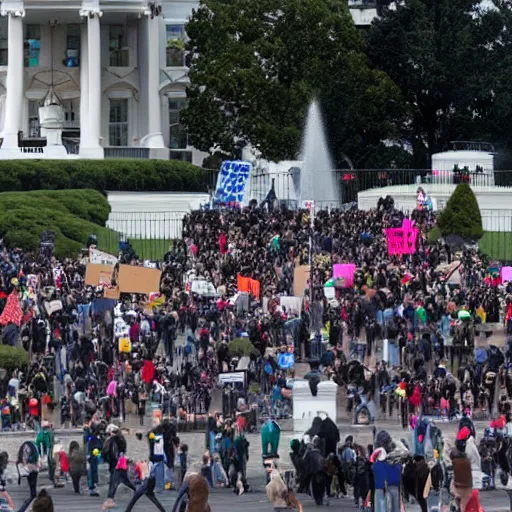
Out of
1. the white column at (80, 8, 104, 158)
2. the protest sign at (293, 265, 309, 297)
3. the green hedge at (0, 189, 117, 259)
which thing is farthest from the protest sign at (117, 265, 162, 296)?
the white column at (80, 8, 104, 158)

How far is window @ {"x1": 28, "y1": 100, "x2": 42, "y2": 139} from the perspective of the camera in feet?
278

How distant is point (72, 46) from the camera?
86.2m

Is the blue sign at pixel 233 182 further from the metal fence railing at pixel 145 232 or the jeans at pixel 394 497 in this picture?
the jeans at pixel 394 497

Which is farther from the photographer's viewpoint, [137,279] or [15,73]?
[15,73]

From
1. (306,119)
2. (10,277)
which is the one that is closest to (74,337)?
(10,277)

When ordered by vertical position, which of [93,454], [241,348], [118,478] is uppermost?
[241,348]

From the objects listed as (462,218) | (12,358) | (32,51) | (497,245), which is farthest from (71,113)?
(12,358)

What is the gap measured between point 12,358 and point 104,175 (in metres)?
30.2

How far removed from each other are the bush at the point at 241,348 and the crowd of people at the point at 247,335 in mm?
36

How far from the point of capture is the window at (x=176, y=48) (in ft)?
284

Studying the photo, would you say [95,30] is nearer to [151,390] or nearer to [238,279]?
[238,279]

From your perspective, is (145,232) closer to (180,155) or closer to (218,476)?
(180,155)

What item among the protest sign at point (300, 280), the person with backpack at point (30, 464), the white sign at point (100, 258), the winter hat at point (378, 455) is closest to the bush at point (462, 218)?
the white sign at point (100, 258)

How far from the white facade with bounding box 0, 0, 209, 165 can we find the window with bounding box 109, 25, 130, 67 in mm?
34
